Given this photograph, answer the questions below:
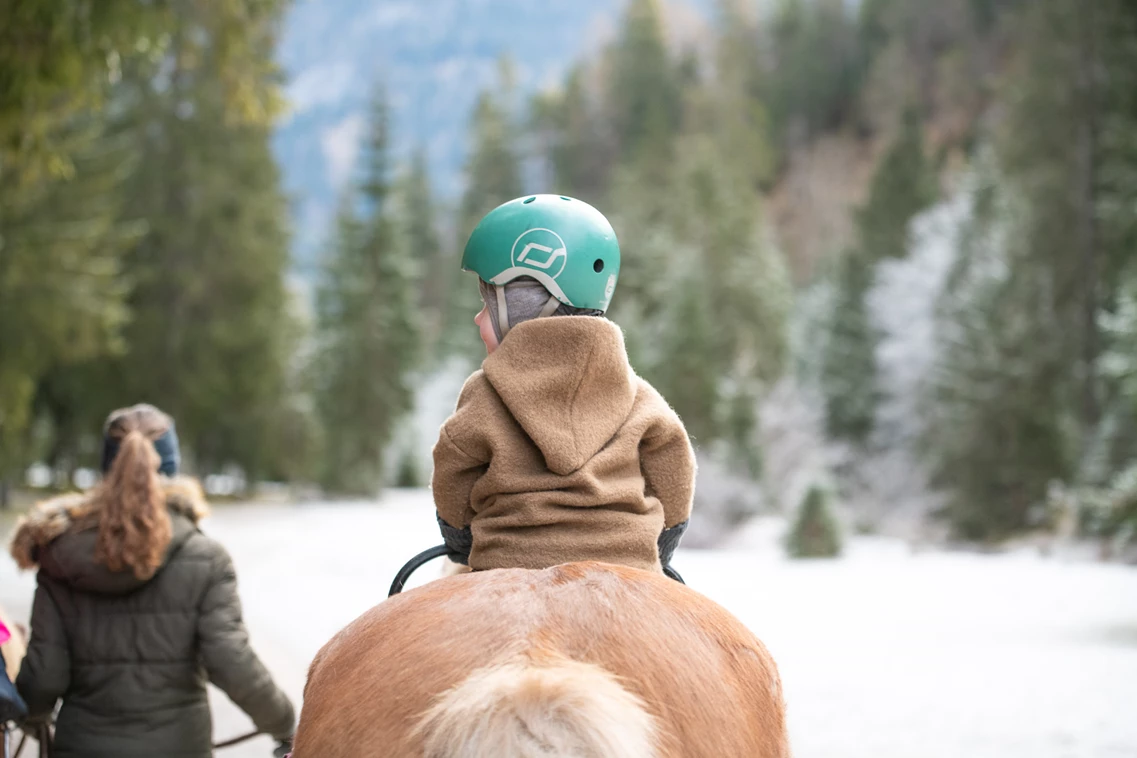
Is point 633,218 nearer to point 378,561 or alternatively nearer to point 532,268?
point 378,561

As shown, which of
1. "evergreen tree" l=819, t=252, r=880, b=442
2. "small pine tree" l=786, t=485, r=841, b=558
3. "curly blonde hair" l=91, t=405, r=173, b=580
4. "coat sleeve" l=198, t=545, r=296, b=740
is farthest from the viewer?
"evergreen tree" l=819, t=252, r=880, b=442

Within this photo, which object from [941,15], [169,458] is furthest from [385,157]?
[941,15]

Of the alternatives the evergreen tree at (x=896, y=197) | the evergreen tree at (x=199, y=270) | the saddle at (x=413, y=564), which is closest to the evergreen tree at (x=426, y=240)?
the evergreen tree at (x=896, y=197)

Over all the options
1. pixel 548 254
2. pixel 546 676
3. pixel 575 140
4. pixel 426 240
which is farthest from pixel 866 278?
pixel 546 676

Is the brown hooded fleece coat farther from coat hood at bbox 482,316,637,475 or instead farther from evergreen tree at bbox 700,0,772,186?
evergreen tree at bbox 700,0,772,186

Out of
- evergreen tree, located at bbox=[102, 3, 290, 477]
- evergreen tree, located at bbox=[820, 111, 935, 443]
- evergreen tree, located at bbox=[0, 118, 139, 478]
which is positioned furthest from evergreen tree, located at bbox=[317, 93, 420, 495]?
evergreen tree, located at bbox=[820, 111, 935, 443]

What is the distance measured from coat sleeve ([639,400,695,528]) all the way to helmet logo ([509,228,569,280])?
0.46 metres

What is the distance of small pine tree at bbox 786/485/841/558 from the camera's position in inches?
745

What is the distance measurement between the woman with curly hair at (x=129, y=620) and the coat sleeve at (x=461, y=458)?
1.52 meters

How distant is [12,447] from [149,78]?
36.2 ft

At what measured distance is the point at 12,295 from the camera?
18719 millimetres

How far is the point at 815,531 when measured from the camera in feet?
62.6

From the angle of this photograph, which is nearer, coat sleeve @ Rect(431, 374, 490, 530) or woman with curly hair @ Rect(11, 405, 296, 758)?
coat sleeve @ Rect(431, 374, 490, 530)

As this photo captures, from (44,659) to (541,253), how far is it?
2.19m
